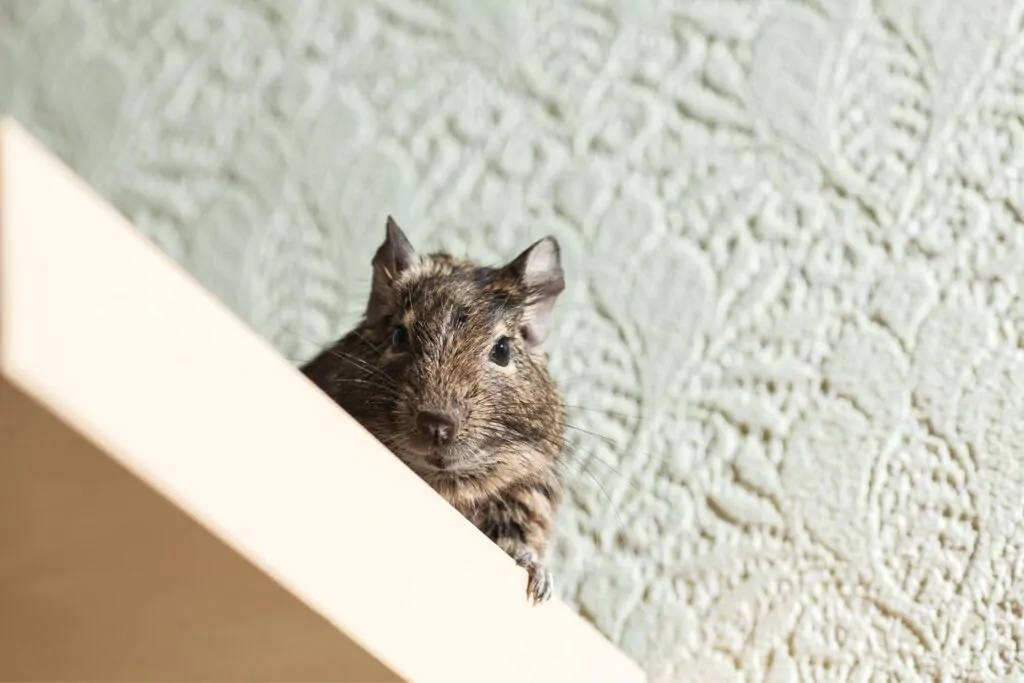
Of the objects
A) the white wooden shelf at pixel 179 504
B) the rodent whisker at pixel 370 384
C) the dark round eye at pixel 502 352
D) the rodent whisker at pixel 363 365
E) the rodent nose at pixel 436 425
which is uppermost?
the dark round eye at pixel 502 352

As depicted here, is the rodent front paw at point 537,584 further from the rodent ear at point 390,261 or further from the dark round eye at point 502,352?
the rodent ear at point 390,261

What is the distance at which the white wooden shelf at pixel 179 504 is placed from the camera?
301 millimetres

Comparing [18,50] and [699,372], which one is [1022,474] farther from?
[18,50]

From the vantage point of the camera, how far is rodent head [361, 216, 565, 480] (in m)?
0.74

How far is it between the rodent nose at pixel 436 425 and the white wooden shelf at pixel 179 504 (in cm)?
21

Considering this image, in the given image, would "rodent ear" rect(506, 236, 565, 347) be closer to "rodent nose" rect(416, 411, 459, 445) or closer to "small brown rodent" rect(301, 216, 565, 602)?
"small brown rodent" rect(301, 216, 565, 602)

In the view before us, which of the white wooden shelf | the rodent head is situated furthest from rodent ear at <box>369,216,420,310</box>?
the white wooden shelf

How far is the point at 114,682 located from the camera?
0.51m

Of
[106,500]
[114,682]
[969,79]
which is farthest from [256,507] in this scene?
[969,79]

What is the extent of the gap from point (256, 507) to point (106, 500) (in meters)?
0.05

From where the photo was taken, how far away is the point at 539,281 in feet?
2.83

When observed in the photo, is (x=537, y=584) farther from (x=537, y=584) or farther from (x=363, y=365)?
(x=363, y=365)

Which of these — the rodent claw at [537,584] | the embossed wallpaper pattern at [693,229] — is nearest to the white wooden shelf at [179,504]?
the rodent claw at [537,584]

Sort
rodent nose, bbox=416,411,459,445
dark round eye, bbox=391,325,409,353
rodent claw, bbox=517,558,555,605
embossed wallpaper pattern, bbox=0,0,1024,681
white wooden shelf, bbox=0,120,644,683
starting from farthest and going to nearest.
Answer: embossed wallpaper pattern, bbox=0,0,1024,681 → dark round eye, bbox=391,325,409,353 → rodent nose, bbox=416,411,459,445 → rodent claw, bbox=517,558,555,605 → white wooden shelf, bbox=0,120,644,683
